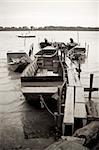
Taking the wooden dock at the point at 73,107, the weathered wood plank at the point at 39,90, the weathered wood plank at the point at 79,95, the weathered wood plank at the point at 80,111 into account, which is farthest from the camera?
the weathered wood plank at the point at 39,90

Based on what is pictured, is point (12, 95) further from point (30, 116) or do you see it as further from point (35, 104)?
point (30, 116)

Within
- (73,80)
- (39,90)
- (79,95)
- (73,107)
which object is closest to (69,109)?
(73,107)

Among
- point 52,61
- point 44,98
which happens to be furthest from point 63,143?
point 52,61

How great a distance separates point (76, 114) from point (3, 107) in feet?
17.3

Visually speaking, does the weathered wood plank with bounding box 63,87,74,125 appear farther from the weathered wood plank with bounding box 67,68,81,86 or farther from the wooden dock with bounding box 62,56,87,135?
the weathered wood plank with bounding box 67,68,81,86

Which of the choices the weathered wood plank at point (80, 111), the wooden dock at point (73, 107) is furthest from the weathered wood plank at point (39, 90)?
the weathered wood plank at point (80, 111)

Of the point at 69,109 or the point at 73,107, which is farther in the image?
the point at 73,107

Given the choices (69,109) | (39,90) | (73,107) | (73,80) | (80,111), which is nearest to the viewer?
(80,111)

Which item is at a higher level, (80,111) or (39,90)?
(39,90)

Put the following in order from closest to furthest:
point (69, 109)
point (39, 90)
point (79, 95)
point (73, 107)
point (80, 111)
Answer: point (80, 111), point (69, 109), point (73, 107), point (79, 95), point (39, 90)

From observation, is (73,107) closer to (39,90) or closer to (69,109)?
(69,109)

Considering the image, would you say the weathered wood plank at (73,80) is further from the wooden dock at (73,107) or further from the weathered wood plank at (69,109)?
the weathered wood plank at (69,109)

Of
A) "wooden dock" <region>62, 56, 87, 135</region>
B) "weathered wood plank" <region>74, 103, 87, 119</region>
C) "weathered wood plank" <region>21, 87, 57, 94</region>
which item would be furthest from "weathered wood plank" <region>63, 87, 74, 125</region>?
"weathered wood plank" <region>21, 87, 57, 94</region>

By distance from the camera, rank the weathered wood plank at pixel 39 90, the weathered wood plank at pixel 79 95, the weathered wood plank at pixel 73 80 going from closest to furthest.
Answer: the weathered wood plank at pixel 79 95 → the weathered wood plank at pixel 39 90 → the weathered wood plank at pixel 73 80
